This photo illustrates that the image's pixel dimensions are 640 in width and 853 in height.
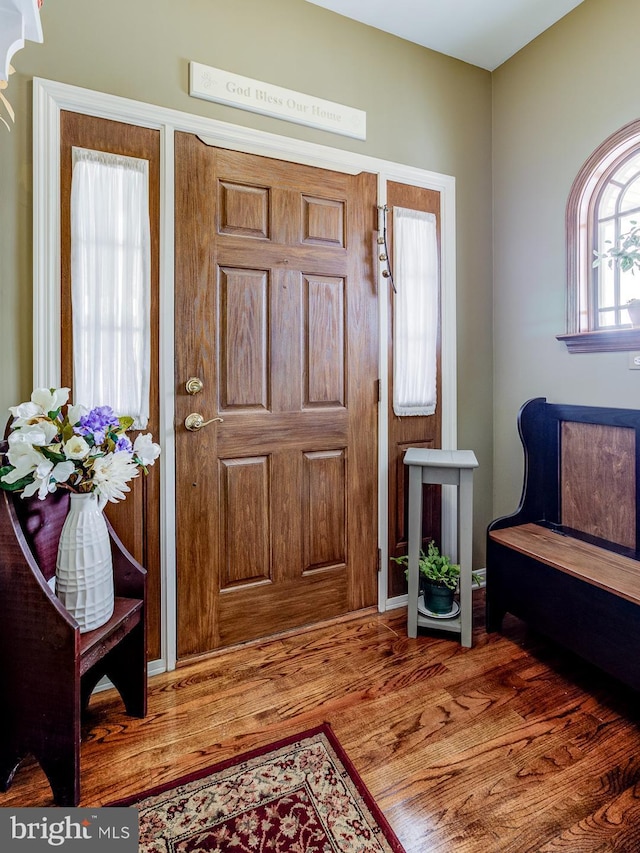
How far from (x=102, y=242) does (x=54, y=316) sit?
1.10 ft

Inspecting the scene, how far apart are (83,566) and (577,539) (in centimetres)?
203

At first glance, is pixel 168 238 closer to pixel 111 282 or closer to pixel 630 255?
pixel 111 282

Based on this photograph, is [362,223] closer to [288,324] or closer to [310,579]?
[288,324]

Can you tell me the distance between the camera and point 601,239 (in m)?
2.18

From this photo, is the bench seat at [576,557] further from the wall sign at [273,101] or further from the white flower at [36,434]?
the wall sign at [273,101]

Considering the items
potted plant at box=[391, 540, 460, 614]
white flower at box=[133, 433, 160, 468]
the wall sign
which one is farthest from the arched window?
white flower at box=[133, 433, 160, 468]

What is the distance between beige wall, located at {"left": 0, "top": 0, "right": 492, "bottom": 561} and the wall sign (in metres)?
0.03

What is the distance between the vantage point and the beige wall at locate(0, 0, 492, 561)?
1.61 metres

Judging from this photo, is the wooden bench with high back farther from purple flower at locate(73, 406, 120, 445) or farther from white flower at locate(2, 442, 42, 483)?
white flower at locate(2, 442, 42, 483)

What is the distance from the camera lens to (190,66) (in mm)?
1848

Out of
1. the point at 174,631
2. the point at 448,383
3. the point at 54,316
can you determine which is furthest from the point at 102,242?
the point at 448,383

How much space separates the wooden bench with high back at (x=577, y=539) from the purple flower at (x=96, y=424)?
1.73 meters

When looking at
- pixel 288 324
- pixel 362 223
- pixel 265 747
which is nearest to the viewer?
pixel 265 747

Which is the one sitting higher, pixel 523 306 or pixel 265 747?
pixel 523 306
